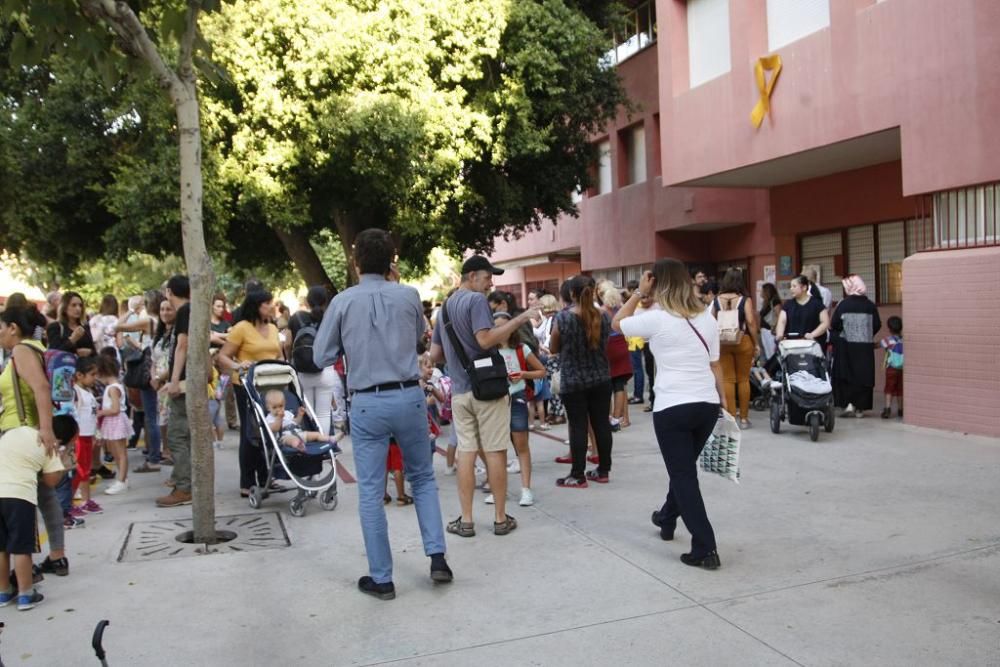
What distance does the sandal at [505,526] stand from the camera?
638 centimetres

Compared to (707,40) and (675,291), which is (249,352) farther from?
(707,40)

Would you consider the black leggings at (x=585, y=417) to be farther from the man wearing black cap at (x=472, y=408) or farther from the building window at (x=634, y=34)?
the building window at (x=634, y=34)

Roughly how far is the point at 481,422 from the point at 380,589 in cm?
157

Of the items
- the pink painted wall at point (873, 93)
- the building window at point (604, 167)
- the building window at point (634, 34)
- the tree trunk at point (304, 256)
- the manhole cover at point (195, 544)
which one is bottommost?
the manhole cover at point (195, 544)

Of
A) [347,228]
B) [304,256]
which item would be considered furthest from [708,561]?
[304,256]

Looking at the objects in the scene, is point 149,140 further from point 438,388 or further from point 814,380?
point 814,380

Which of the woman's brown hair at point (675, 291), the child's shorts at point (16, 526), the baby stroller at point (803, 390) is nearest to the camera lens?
the child's shorts at point (16, 526)

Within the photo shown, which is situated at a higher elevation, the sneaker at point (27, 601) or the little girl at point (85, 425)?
the little girl at point (85, 425)

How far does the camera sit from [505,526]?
6391 mm

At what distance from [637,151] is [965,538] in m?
17.2

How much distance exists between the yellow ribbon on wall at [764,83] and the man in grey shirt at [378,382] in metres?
8.92

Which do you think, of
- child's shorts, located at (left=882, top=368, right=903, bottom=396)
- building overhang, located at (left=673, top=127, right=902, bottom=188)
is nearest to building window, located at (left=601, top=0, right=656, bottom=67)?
building overhang, located at (left=673, top=127, right=902, bottom=188)

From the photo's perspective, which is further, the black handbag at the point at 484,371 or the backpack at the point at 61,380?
the backpack at the point at 61,380


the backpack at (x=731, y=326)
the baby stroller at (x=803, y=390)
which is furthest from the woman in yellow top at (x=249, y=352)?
the baby stroller at (x=803, y=390)
